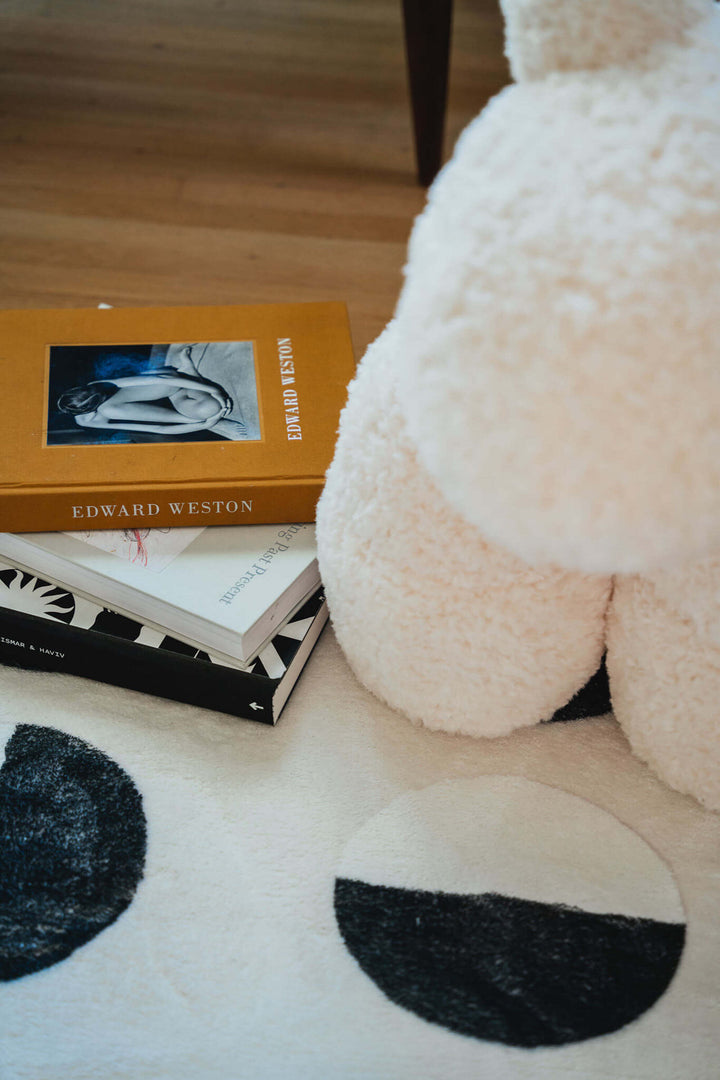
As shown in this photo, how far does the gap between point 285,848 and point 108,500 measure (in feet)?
0.87

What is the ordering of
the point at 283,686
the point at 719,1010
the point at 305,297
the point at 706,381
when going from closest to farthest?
the point at 706,381 → the point at 719,1010 → the point at 283,686 → the point at 305,297

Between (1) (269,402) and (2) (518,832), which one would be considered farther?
(1) (269,402)

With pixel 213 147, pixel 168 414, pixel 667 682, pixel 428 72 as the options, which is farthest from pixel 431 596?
pixel 213 147

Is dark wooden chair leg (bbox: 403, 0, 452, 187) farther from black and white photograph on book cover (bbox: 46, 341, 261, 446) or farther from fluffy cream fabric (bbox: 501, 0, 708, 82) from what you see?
fluffy cream fabric (bbox: 501, 0, 708, 82)

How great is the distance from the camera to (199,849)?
1.90 feet

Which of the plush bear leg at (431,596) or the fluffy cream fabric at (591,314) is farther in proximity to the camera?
the plush bear leg at (431,596)

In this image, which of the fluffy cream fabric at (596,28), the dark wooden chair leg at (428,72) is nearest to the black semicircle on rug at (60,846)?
the fluffy cream fabric at (596,28)

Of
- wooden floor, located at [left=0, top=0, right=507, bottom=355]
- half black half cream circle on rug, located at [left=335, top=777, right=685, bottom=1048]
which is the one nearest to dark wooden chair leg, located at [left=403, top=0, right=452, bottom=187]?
wooden floor, located at [left=0, top=0, right=507, bottom=355]

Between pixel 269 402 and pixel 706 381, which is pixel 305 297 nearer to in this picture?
pixel 269 402

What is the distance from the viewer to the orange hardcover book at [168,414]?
666 mm

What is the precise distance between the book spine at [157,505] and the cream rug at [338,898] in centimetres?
11

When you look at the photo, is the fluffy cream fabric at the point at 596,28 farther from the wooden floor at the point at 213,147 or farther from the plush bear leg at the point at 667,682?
the wooden floor at the point at 213,147

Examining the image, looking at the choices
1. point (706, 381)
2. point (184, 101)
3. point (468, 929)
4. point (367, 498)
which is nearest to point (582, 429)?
point (706, 381)

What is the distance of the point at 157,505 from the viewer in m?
0.67
